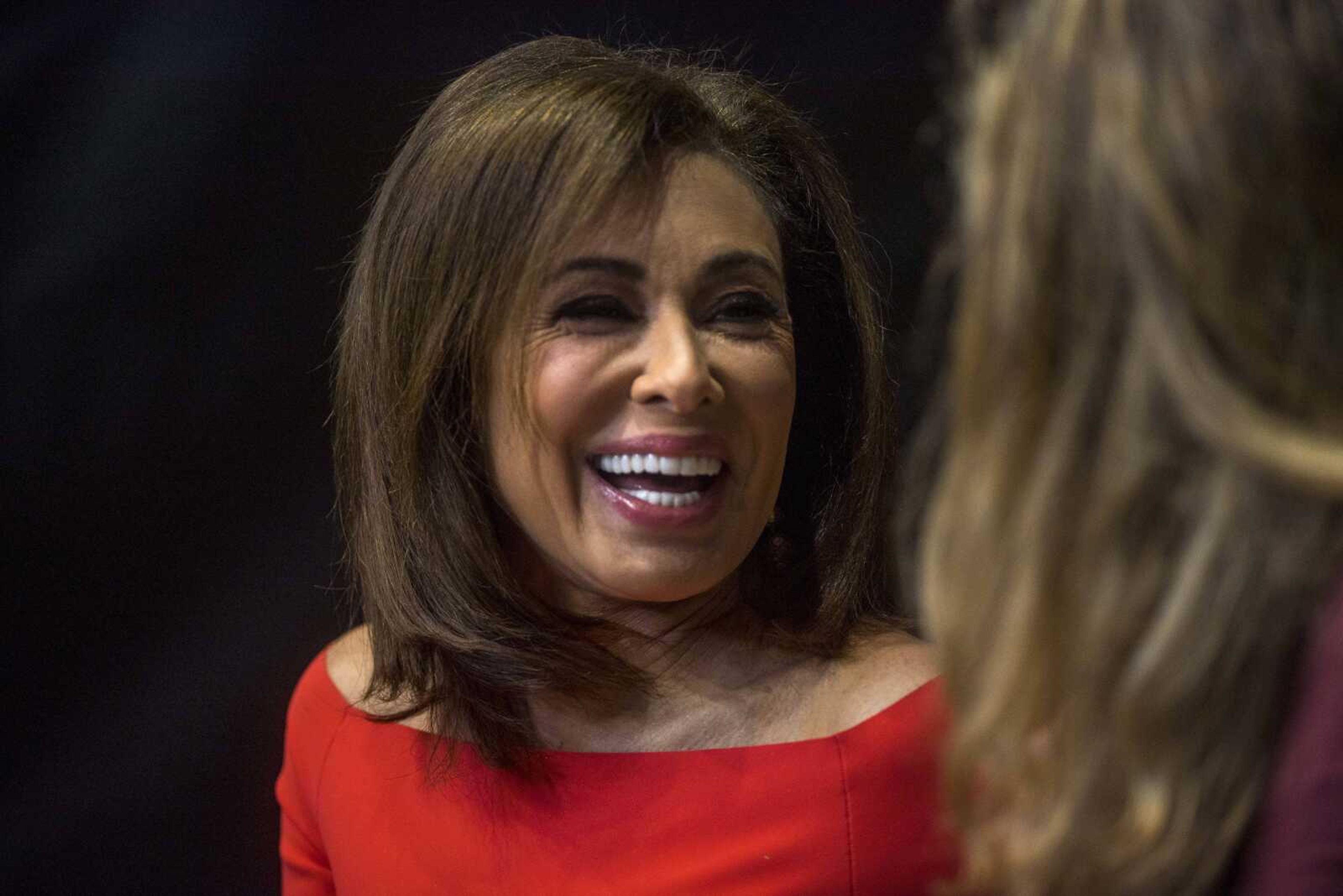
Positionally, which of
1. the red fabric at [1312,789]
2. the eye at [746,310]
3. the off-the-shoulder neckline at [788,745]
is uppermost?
the eye at [746,310]

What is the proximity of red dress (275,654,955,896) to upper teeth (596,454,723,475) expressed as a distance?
Answer: 0.28 meters

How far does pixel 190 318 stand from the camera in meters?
1.89

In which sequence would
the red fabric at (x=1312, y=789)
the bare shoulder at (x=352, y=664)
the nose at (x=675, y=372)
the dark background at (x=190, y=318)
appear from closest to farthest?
the red fabric at (x=1312, y=789) < the nose at (x=675, y=372) < the bare shoulder at (x=352, y=664) < the dark background at (x=190, y=318)

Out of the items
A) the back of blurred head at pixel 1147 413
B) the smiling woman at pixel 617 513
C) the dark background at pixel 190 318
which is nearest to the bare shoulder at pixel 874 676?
the smiling woman at pixel 617 513

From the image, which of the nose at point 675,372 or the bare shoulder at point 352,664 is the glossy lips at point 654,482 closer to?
the nose at point 675,372

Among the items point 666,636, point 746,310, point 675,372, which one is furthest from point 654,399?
point 666,636

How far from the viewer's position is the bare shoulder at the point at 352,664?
5.46 ft

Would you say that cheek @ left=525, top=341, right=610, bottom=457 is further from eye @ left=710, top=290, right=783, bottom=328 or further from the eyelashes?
eye @ left=710, top=290, right=783, bottom=328

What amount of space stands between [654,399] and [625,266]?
127 mm

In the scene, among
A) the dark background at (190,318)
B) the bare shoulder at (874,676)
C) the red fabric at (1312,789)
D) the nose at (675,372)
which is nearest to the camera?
the red fabric at (1312,789)

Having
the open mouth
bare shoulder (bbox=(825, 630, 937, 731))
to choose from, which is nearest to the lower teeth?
the open mouth

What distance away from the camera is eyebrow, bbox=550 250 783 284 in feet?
4.56

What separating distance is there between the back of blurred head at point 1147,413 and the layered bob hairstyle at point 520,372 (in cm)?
63

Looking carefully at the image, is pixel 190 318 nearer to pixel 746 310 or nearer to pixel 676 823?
pixel 746 310
